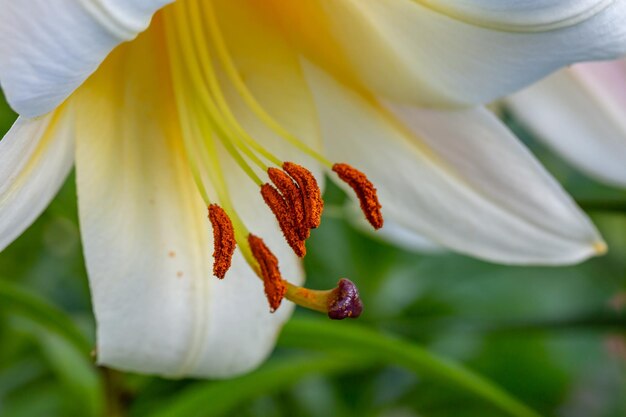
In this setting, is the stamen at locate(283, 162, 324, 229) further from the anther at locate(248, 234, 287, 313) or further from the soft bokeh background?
the soft bokeh background

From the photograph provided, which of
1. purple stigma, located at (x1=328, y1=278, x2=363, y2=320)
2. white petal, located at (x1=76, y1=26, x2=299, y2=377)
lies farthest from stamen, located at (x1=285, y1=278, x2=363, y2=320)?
white petal, located at (x1=76, y1=26, x2=299, y2=377)

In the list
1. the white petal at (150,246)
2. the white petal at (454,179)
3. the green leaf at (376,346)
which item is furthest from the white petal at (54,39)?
the green leaf at (376,346)

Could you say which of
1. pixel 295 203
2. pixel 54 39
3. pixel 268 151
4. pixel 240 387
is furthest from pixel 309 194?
pixel 240 387

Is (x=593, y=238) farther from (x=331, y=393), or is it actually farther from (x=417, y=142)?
(x=331, y=393)

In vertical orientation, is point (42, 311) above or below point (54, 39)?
below

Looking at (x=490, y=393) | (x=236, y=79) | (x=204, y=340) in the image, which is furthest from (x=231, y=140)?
(x=490, y=393)

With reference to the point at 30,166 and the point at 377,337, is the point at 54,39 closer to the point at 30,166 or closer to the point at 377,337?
the point at 30,166

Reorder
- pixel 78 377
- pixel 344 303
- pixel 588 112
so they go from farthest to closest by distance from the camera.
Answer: pixel 78 377
pixel 588 112
pixel 344 303
